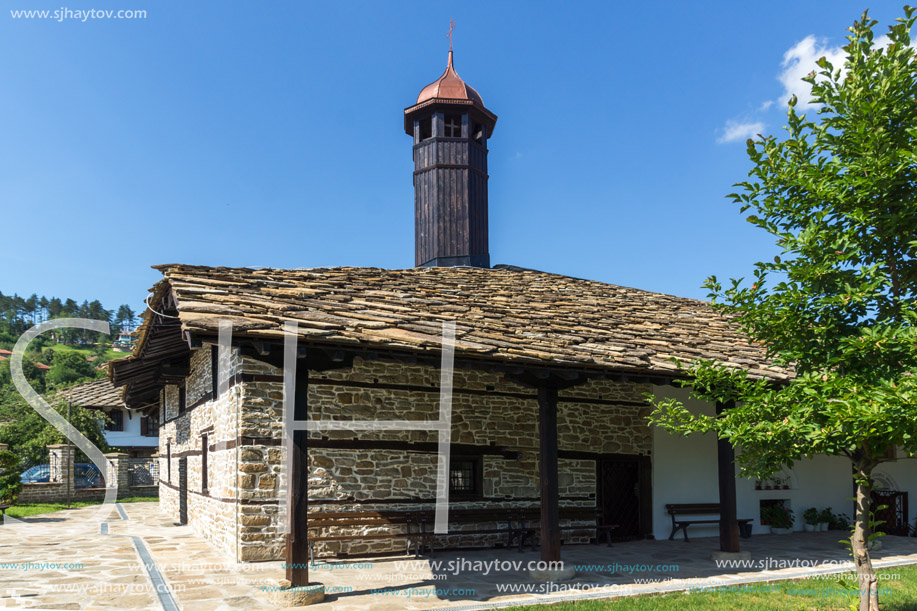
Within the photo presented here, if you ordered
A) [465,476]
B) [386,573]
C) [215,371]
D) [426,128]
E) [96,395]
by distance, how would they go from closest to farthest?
[386,573]
[465,476]
[215,371]
[426,128]
[96,395]

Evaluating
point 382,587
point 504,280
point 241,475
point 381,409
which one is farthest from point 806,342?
point 504,280

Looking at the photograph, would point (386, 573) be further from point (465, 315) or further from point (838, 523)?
point (838, 523)

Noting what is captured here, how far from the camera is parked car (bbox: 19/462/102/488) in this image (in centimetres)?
A: 2094

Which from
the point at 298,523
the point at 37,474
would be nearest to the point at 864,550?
the point at 298,523

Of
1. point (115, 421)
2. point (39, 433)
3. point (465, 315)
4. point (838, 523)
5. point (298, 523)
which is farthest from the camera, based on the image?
point (115, 421)

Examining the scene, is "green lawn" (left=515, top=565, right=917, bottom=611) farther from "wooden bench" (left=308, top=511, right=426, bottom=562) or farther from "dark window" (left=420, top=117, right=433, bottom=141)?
"dark window" (left=420, top=117, right=433, bottom=141)

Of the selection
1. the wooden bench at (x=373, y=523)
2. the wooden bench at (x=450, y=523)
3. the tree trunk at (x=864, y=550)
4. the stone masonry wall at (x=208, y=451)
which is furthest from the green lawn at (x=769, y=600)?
the stone masonry wall at (x=208, y=451)

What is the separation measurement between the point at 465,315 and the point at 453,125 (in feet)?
26.5

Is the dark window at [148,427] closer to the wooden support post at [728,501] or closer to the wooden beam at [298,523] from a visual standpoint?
the wooden beam at [298,523]

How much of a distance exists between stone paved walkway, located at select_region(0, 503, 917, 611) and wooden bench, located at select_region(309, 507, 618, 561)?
0.92 ft

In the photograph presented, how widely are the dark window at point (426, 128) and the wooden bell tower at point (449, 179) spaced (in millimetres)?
24

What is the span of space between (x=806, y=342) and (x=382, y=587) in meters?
4.77

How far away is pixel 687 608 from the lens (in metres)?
6.43

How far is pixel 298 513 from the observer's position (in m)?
6.63
